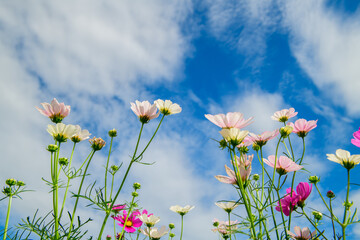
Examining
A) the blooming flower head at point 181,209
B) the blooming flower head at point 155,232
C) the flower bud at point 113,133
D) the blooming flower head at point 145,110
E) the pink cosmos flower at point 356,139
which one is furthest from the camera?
the blooming flower head at point 181,209

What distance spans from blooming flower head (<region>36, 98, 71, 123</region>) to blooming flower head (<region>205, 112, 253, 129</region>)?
800 mm

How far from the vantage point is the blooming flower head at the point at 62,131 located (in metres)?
1.36

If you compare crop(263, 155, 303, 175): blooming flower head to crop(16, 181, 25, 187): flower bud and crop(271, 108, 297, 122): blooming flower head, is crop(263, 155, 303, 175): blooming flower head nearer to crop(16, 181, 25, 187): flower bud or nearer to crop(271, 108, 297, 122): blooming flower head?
crop(271, 108, 297, 122): blooming flower head

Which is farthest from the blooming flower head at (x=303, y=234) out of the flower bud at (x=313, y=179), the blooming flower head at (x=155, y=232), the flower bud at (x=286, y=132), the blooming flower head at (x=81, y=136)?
the blooming flower head at (x=81, y=136)

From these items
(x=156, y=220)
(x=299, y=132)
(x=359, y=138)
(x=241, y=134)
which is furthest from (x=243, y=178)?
(x=156, y=220)

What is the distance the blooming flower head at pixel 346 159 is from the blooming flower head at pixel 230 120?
1.15 feet

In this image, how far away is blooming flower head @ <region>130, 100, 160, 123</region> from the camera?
144 cm

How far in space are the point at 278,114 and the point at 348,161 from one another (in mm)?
620

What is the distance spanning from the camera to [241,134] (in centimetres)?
99

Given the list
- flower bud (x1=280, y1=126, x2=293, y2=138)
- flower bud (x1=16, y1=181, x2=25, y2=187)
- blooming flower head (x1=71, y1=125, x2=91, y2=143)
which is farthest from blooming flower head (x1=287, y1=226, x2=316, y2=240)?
flower bud (x1=16, y1=181, x2=25, y2=187)

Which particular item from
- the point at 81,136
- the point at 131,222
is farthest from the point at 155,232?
the point at 81,136

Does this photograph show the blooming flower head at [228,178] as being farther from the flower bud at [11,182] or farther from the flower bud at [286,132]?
the flower bud at [11,182]

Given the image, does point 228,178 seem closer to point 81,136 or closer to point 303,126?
point 303,126

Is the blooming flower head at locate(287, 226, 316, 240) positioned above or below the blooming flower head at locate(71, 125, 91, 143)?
below
